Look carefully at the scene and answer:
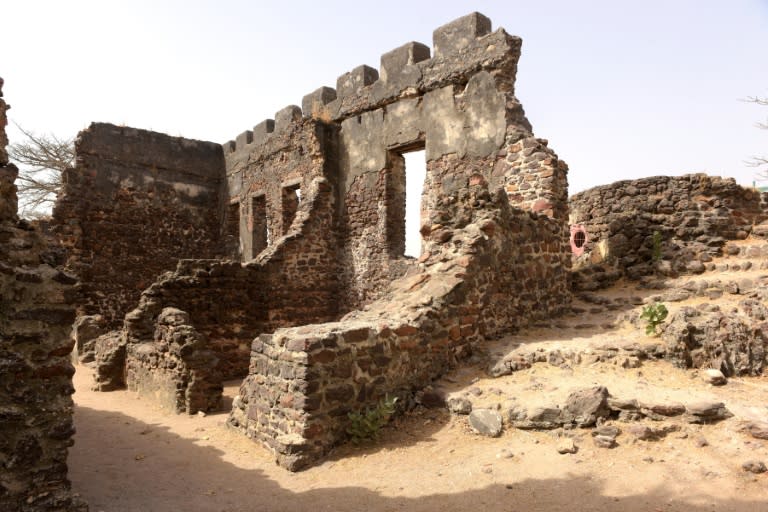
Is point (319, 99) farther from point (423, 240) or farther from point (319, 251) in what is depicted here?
point (423, 240)

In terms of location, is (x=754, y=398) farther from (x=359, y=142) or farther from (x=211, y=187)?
(x=211, y=187)

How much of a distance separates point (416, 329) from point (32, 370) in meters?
3.40

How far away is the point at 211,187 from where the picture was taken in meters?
16.3

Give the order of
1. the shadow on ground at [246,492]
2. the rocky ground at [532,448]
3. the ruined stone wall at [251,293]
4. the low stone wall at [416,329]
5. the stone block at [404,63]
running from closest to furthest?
1. the shadow on ground at [246,492]
2. the rocky ground at [532,448]
3. the low stone wall at [416,329]
4. the ruined stone wall at [251,293]
5. the stone block at [404,63]

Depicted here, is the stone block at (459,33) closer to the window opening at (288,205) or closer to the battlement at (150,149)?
the window opening at (288,205)

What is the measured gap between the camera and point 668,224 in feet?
31.0

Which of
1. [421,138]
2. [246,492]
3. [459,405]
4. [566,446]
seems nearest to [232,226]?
[421,138]

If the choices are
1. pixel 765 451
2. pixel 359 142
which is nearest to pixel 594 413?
pixel 765 451

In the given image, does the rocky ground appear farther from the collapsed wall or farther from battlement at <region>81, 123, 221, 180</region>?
battlement at <region>81, 123, 221, 180</region>

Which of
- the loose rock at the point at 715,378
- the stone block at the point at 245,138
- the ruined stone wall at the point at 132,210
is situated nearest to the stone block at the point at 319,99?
the stone block at the point at 245,138

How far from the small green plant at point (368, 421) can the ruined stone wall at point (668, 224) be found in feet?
16.9

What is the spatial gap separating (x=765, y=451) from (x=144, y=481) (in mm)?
4983

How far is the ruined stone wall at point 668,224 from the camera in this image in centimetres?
900

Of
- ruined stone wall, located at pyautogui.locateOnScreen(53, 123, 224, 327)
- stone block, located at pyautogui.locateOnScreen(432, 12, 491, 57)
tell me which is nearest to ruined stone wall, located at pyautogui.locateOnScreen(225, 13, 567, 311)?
stone block, located at pyautogui.locateOnScreen(432, 12, 491, 57)
